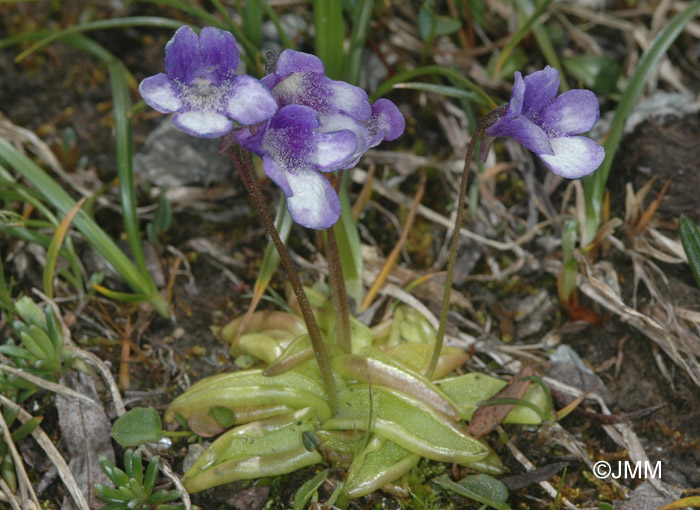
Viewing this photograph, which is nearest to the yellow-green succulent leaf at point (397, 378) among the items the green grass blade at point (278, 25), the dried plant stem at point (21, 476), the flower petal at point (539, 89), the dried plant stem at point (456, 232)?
the dried plant stem at point (456, 232)

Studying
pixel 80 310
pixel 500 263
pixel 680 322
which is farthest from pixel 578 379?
pixel 80 310

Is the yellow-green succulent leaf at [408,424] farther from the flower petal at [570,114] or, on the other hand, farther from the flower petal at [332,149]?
the flower petal at [570,114]

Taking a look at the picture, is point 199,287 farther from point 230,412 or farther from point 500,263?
point 500,263

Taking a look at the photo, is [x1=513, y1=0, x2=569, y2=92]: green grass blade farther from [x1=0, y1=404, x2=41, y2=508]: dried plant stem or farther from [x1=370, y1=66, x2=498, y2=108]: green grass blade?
[x1=0, y1=404, x2=41, y2=508]: dried plant stem

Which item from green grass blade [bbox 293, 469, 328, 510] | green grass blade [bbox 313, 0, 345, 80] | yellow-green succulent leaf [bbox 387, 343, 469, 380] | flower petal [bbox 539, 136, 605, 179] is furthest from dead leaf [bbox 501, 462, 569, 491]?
green grass blade [bbox 313, 0, 345, 80]

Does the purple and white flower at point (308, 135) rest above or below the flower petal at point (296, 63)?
below

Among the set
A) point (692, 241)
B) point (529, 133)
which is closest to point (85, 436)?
point (529, 133)
